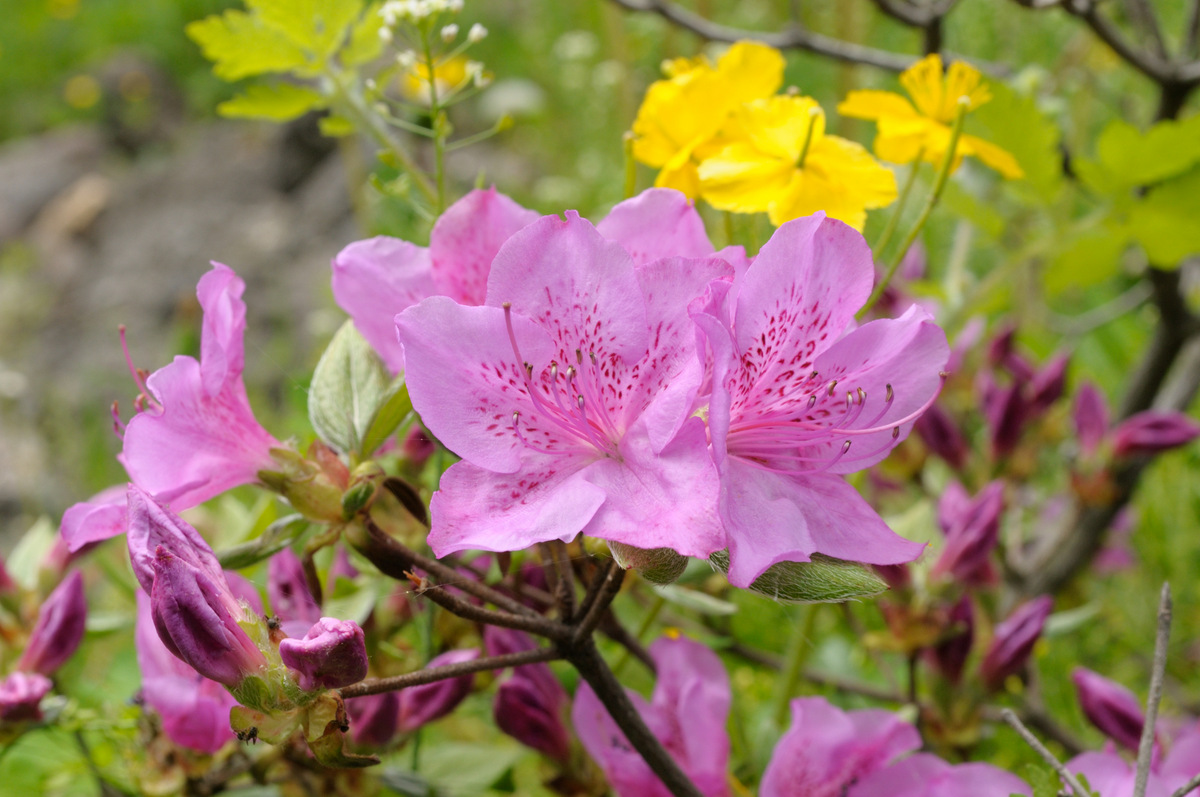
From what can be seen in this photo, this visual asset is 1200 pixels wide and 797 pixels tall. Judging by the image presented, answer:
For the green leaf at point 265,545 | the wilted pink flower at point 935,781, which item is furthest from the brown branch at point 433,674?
the wilted pink flower at point 935,781

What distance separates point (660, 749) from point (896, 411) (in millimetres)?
193

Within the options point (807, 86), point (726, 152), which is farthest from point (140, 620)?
point (807, 86)

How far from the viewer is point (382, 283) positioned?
484 millimetres

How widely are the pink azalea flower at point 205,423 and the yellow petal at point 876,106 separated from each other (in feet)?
1.14

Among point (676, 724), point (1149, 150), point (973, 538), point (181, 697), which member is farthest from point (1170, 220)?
point (181, 697)

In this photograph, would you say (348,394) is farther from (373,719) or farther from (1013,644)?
(1013,644)

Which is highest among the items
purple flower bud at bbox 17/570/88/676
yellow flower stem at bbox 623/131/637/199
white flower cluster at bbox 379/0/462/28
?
white flower cluster at bbox 379/0/462/28

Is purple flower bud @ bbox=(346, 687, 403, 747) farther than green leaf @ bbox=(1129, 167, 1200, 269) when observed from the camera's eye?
No

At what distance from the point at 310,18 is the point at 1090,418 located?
84 cm

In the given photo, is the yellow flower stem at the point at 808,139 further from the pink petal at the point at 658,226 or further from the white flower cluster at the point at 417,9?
the white flower cluster at the point at 417,9

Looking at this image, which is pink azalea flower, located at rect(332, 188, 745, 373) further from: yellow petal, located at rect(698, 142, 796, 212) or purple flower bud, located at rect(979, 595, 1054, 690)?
purple flower bud, located at rect(979, 595, 1054, 690)

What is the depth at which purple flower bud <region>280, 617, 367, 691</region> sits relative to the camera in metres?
0.37

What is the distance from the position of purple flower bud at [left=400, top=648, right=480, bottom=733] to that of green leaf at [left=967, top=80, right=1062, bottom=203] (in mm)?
502

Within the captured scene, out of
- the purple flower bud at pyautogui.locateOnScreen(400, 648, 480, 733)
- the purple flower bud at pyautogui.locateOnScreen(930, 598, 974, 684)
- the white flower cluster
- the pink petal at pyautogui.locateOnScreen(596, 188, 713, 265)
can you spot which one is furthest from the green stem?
the white flower cluster
